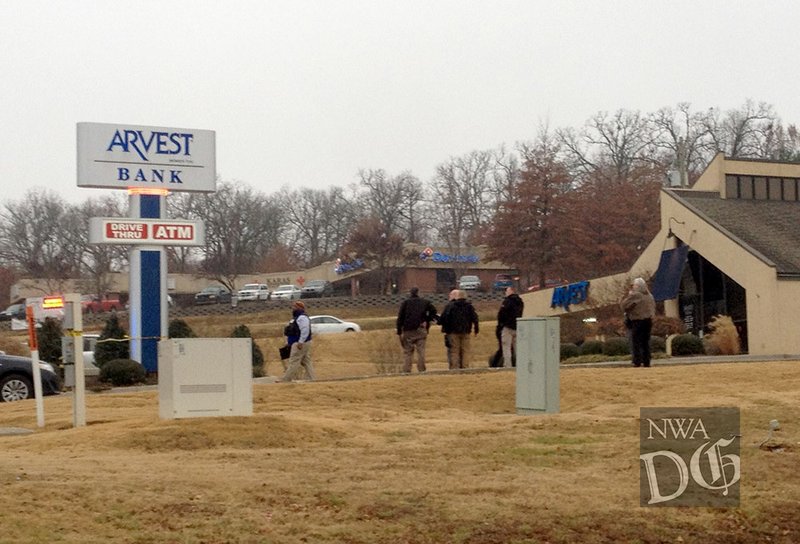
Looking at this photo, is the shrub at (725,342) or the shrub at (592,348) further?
the shrub at (725,342)

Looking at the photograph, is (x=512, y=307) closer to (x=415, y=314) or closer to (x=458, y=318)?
(x=458, y=318)

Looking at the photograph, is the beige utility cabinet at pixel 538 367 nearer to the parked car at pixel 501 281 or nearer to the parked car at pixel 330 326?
the parked car at pixel 330 326

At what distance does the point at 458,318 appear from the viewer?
78.4 feet

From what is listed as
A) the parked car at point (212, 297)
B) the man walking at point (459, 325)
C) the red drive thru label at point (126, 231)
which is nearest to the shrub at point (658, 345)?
the man walking at point (459, 325)

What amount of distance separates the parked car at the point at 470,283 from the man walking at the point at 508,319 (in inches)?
2377

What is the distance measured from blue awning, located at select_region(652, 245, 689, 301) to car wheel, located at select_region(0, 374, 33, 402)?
2363 centimetres

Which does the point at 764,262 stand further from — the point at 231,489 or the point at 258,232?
the point at 258,232

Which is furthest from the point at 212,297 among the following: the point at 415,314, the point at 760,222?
the point at 415,314

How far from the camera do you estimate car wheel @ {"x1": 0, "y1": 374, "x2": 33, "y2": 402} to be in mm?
23922

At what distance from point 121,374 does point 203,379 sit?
49.0 feet

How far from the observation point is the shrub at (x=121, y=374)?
29766 mm

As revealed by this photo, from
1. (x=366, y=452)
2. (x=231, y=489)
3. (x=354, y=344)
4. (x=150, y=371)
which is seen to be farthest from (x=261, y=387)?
(x=354, y=344)

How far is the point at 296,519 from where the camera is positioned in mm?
9516

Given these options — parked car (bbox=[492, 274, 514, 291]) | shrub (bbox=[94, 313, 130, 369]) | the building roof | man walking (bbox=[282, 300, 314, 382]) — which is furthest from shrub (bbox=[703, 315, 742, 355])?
parked car (bbox=[492, 274, 514, 291])
